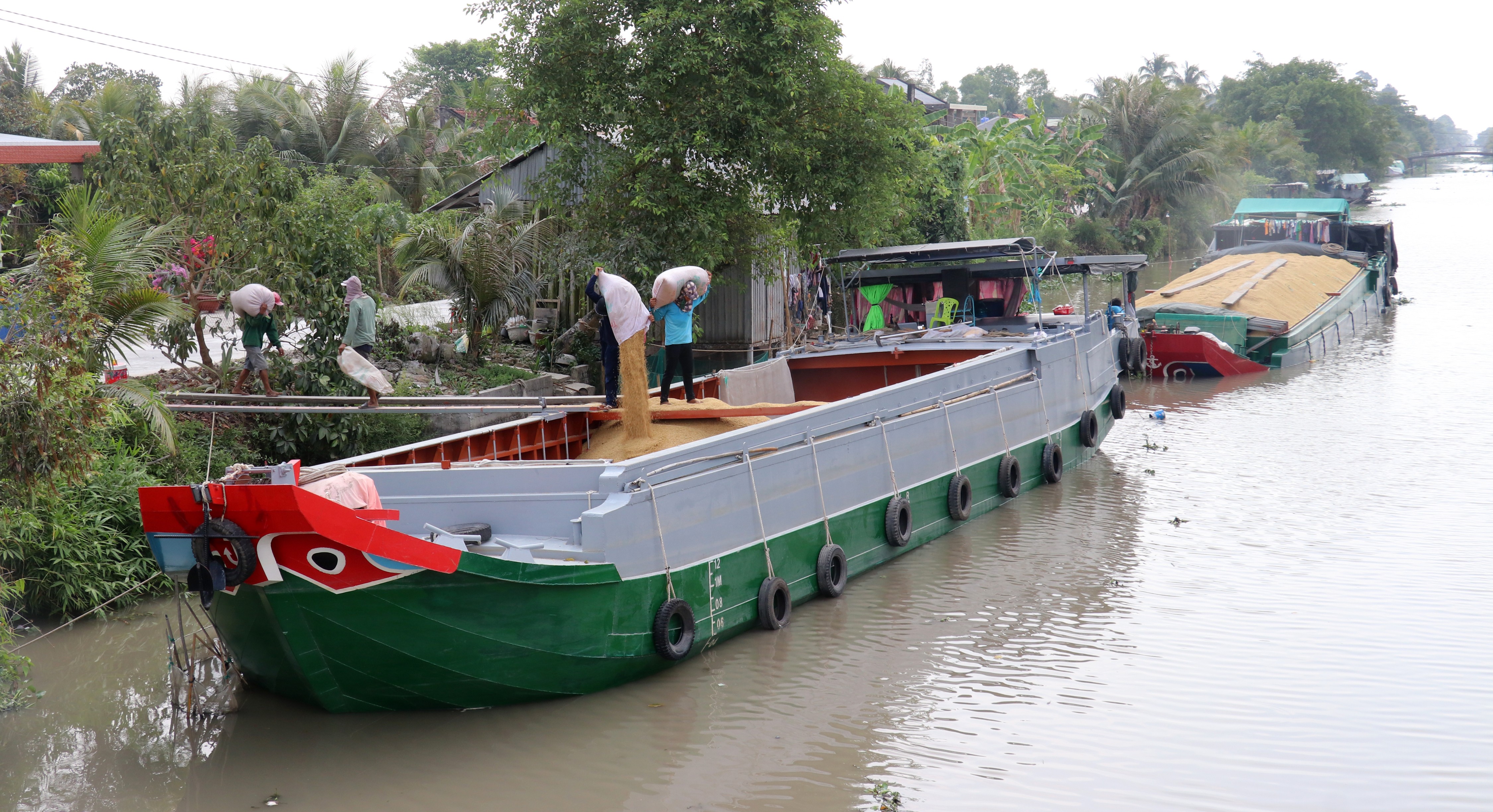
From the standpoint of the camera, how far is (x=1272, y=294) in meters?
24.5

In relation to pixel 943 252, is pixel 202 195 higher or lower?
higher

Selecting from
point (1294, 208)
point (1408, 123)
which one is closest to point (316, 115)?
point (1294, 208)

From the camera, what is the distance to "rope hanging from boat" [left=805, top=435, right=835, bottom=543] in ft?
28.4

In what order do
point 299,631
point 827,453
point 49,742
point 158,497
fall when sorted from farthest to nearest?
point 827,453 → point 49,742 → point 299,631 → point 158,497

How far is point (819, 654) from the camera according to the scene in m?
7.93

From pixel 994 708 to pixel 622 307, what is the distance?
4.00 m

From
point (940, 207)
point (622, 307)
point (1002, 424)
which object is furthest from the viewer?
point (940, 207)

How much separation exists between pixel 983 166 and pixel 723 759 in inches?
1091

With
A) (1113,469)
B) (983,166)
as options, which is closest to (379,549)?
(1113,469)

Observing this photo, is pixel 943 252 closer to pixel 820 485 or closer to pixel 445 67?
pixel 820 485

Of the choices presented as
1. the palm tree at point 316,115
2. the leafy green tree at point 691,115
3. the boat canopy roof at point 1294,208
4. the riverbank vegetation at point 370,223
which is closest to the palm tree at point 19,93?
the riverbank vegetation at point 370,223

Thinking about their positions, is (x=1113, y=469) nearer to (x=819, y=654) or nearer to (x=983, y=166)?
(x=819, y=654)

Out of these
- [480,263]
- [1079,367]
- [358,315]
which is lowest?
[1079,367]

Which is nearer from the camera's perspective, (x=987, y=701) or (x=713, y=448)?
(x=987, y=701)
